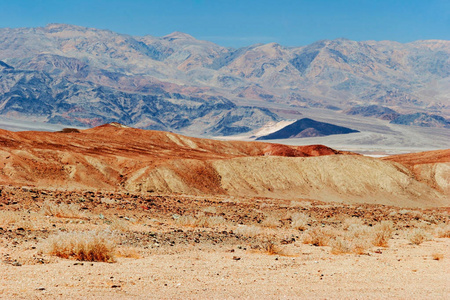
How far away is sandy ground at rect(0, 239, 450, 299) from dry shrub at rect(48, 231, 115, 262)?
19.0 inches

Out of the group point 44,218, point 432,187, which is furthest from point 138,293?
point 432,187

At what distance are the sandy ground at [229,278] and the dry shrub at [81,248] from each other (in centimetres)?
48

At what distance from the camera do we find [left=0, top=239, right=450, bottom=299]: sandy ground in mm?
11555

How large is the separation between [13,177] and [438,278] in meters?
38.8

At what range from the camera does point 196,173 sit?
58094 millimetres

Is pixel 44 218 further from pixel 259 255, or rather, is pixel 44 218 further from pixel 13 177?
pixel 13 177

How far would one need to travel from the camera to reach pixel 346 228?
2892cm

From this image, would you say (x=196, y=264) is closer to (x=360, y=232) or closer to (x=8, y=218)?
(x=8, y=218)

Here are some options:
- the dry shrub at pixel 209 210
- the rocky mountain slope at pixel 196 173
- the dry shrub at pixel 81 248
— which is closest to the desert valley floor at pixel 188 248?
the dry shrub at pixel 81 248

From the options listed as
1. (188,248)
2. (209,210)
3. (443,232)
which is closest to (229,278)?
(188,248)

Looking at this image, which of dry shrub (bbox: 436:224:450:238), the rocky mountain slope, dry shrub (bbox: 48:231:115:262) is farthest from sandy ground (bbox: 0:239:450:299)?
the rocky mountain slope

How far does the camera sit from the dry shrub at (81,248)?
47.0 feet

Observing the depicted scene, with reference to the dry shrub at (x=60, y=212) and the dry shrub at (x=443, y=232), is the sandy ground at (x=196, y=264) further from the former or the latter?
the dry shrub at (x=443, y=232)

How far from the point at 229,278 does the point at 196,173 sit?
1752 inches
